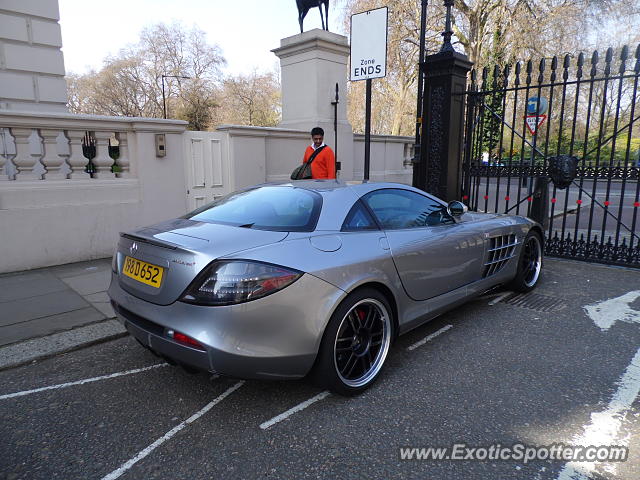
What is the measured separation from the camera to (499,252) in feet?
14.8

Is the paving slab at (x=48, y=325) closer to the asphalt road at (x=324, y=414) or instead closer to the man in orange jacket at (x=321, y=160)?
the asphalt road at (x=324, y=414)

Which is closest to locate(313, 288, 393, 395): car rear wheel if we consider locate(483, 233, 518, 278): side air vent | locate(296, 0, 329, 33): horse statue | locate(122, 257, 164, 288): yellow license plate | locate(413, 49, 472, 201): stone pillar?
locate(122, 257, 164, 288): yellow license plate

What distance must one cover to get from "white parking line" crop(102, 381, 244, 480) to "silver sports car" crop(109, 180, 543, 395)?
36cm

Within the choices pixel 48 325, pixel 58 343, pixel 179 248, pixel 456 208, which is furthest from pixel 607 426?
pixel 48 325

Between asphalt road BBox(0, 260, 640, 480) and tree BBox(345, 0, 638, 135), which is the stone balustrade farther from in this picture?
tree BBox(345, 0, 638, 135)

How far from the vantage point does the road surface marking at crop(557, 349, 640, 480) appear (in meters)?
2.24

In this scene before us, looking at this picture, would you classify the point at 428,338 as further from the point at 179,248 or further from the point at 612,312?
the point at 179,248

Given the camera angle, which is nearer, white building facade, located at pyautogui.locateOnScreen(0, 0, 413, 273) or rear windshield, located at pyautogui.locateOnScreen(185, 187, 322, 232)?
rear windshield, located at pyautogui.locateOnScreen(185, 187, 322, 232)

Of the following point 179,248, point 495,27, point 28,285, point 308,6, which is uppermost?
point 495,27

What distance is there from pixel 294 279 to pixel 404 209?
1.58 metres

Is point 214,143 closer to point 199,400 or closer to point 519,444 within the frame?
point 199,400

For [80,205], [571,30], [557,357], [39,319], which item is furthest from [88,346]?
[571,30]

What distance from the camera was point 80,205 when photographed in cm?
605

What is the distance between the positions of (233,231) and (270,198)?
0.65 meters
